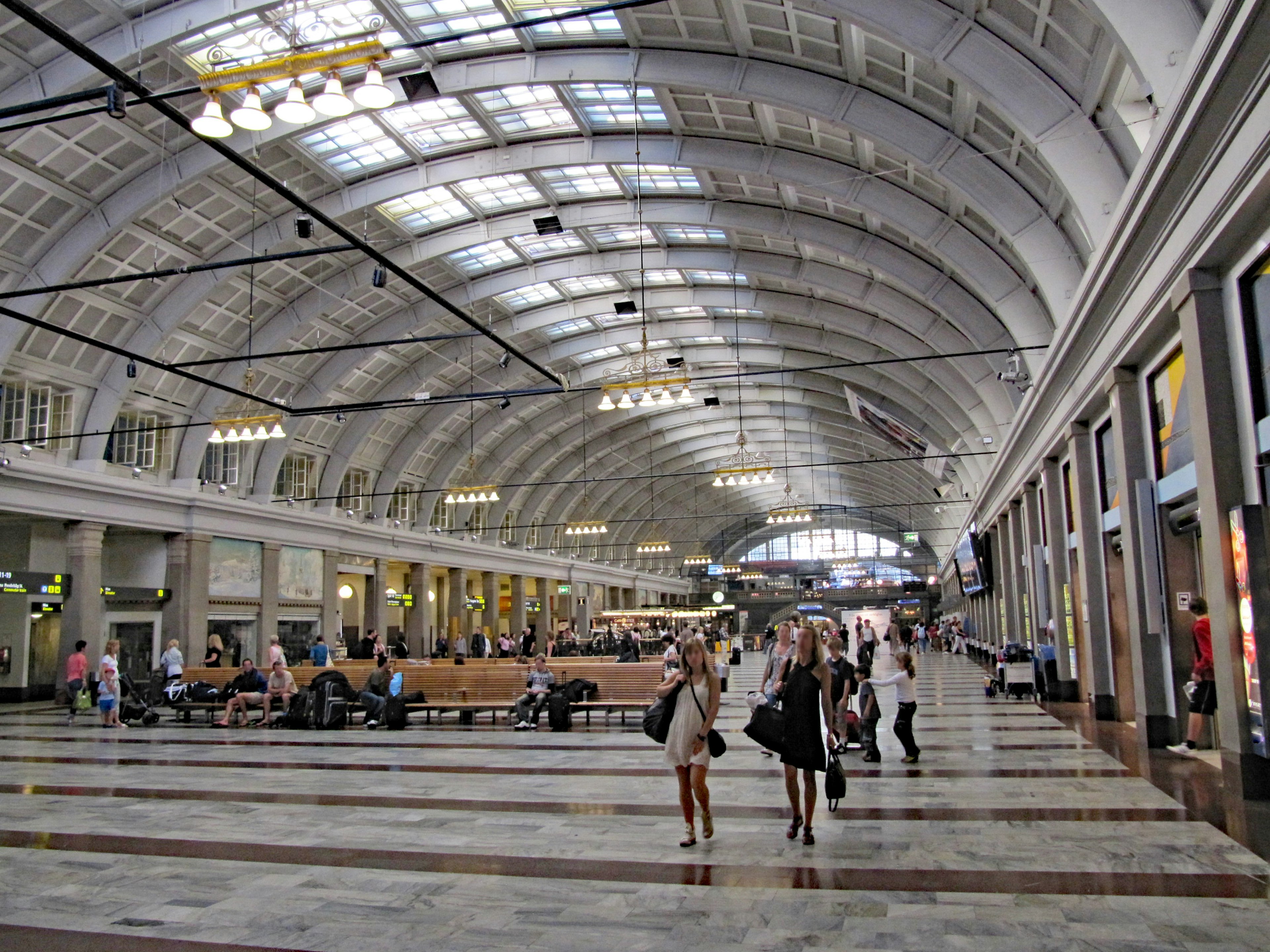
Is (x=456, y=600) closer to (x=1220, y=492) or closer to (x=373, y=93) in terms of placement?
(x=373, y=93)

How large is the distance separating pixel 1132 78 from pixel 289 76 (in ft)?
28.0

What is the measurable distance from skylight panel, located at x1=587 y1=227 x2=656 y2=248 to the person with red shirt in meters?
16.6

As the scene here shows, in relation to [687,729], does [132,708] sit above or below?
below

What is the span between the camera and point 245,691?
16.2 m

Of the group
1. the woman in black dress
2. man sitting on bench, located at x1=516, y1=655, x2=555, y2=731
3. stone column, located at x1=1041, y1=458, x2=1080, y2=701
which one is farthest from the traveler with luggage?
stone column, located at x1=1041, y1=458, x2=1080, y2=701

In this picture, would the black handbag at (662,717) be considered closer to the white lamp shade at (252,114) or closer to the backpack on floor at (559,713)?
the white lamp shade at (252,114)

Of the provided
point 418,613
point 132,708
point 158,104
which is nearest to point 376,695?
point 132,708

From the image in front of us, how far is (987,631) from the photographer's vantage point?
3177 cm

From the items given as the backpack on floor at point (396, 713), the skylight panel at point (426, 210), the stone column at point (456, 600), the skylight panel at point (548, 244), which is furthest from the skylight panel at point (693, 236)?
the stone column at point (456, 600)

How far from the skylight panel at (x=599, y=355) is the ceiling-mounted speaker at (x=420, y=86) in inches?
677

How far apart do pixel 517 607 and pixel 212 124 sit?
3963 centimetres

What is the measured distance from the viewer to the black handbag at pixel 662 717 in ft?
20.5

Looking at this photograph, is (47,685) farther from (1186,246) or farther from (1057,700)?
(1186,246)

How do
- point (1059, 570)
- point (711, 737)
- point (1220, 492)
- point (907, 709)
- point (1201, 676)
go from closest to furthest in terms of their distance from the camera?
1. point (711, 737)
2. point (1220, 492)
3. point (1201, 676)
4. point (907, 709)
5. point (1059, 570)
